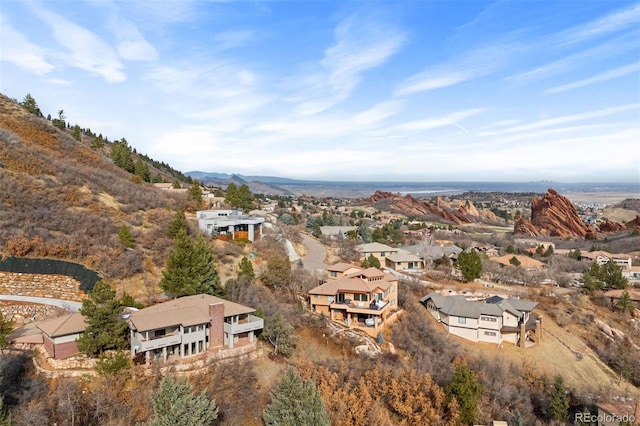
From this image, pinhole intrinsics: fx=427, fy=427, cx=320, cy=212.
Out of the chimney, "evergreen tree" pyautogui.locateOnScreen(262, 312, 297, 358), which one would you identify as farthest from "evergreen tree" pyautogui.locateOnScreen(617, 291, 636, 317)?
the chimney

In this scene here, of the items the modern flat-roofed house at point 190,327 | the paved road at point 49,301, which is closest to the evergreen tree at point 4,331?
the paved road at point 49,301

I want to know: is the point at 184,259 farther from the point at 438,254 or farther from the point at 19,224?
the point at 438,254

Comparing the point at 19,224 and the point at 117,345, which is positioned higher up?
the point at 19,224

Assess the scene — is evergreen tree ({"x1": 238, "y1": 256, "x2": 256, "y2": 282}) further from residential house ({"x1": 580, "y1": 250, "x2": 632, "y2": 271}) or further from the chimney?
residential house ({"x1": 580, "y1": 250, "x2": 632, "y2": 271})

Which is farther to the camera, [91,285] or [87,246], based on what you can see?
[87,246]

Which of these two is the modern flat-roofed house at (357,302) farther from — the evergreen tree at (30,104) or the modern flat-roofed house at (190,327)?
the evergreen tree at (30,104)

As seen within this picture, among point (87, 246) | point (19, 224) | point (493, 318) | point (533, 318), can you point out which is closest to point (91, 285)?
point (87, 246)
